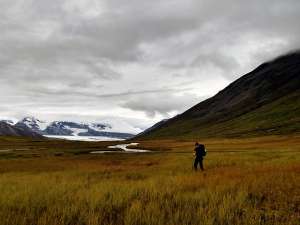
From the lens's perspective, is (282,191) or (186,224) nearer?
(186,224)

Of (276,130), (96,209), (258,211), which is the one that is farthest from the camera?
(276,130)

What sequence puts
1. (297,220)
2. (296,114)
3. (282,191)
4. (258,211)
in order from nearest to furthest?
(297,220) → (258,211) → (282,191) → (296,114)

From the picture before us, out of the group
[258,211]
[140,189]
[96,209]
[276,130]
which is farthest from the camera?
[276,130]

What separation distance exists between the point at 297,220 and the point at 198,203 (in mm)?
3109

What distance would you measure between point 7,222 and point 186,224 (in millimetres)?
4173

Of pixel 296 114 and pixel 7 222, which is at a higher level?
pixel 296 114

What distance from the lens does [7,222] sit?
852 centimetres

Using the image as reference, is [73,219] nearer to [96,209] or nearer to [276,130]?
[96,209]

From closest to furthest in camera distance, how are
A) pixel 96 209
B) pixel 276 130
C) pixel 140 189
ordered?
1. pixel 96 209
2. pixel 140 189
3. pixel 276 130

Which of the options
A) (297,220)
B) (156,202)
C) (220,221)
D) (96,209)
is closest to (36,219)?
(96,209)

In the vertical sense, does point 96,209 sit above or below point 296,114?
below

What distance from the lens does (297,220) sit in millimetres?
9102

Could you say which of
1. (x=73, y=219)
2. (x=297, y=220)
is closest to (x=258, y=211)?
(x=297, y=220)

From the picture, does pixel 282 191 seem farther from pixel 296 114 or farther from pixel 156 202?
pixel 296 114
